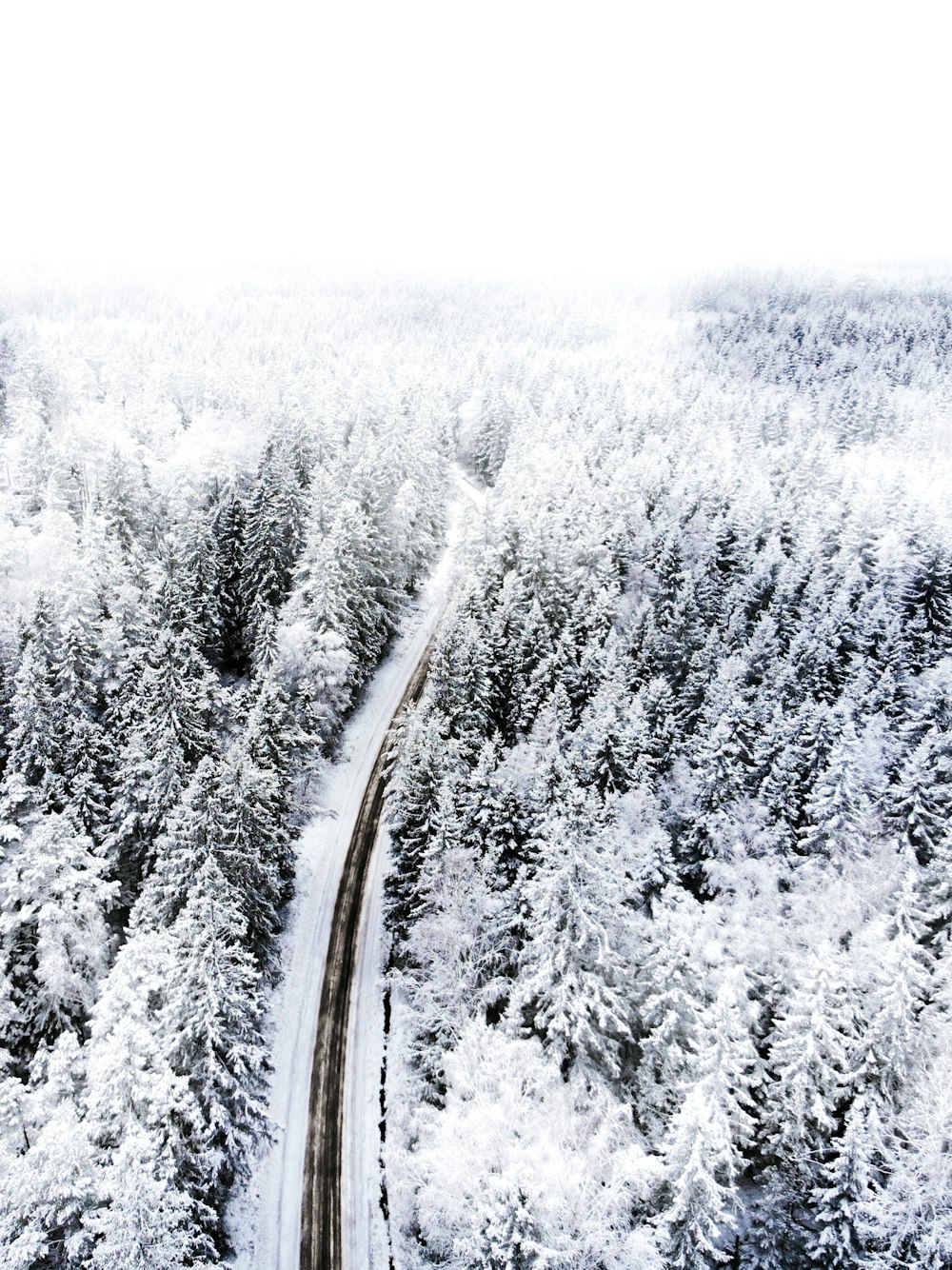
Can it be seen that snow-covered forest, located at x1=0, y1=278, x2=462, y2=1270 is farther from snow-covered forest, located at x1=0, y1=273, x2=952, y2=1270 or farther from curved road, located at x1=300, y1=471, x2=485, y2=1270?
curved road, located at x1=300, y1=471, x2=485, y2=1270

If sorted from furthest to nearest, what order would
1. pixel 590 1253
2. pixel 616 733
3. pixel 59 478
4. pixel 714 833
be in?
1. pixel 59 478
2. pixel 616 733
3. pixel 714 833
4. pixel 590 1253

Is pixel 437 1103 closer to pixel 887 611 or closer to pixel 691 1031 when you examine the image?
pixel 691 1031

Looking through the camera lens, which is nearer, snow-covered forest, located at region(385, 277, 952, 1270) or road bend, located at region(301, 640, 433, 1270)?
snow-covered forest, located at region(385, 277, 952, 1270)

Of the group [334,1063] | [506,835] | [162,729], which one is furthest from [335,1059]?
[162,729]

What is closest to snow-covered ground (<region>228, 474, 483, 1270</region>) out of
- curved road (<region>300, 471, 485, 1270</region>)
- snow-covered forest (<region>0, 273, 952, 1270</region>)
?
curved road (<region>300, 471, 485, 1270</region>)

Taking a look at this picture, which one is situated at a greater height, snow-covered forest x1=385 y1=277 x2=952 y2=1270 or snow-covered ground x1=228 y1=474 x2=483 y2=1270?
snow-covered forest x1=385 y1=277 x2=952 y2=1270

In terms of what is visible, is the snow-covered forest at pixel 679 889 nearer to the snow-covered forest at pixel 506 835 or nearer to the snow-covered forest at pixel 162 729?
the snow-covered forest at pixel 506 835

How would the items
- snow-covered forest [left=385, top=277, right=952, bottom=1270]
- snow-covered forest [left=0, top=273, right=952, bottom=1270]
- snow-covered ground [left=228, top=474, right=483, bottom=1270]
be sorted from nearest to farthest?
snow-covered forest [left=0, top=273, right=952, bottom=1270], snow-covered forest [left=385, top=277, right=952, bottom=1270], snow-covered ground [left=228, top=474, right=483, bottom=1270]

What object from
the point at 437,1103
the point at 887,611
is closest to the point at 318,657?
the point at 437,1103

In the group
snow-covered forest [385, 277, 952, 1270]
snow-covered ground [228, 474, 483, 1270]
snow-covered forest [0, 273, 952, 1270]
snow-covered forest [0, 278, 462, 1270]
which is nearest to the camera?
snow-covered forest [0, 278, 462, 1270]
